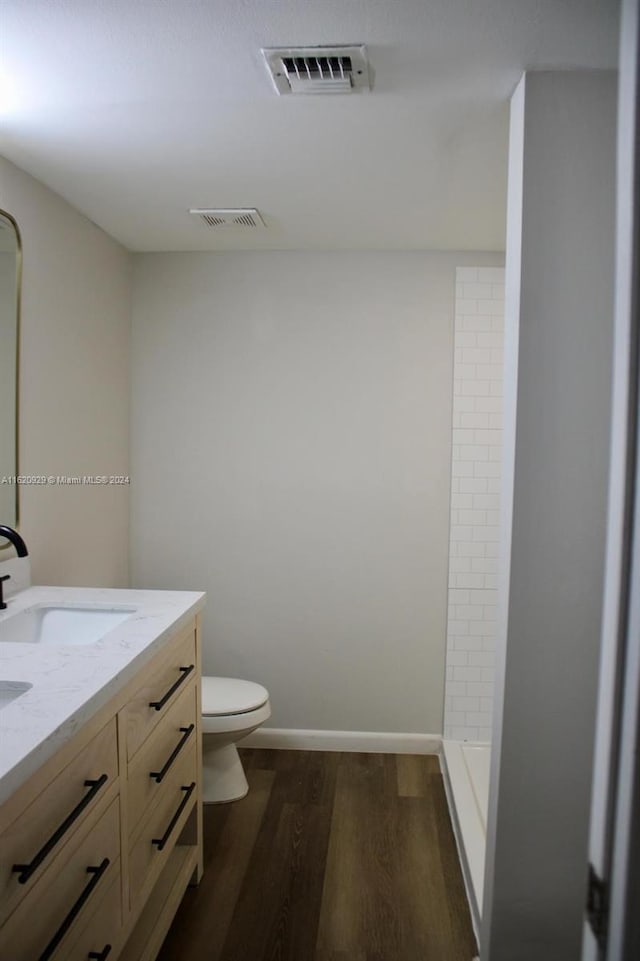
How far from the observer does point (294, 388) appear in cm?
316

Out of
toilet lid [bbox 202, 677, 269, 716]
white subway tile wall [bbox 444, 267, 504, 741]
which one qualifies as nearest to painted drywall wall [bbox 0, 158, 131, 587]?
toilet lid [bbox 202, 677, 269, 716]

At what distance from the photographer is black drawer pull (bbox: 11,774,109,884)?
1.09 meters

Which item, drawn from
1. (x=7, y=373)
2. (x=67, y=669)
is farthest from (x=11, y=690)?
(x=7, y=373)

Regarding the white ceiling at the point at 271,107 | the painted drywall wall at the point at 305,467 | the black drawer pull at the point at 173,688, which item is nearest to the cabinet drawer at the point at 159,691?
the black drawer pull at the point at 173,688

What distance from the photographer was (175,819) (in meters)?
1.95

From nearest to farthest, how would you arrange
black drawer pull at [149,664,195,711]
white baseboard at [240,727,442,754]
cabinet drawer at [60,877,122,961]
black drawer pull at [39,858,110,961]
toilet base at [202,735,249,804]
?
black drawer pull at [39,858,110,961]
cabinet drawer at [60,877,122,961]
black drawer pull at [149,664,195,711]
toilet base at [202,735,249,804]
white baseboard at [240,727,442,754]

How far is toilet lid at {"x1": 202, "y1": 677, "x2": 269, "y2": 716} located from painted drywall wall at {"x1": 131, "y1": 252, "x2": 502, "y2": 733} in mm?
350

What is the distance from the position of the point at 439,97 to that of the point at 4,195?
4.42 ft

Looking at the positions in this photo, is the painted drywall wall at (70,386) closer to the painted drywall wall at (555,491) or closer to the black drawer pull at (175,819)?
the black drawer pull at (175,819)

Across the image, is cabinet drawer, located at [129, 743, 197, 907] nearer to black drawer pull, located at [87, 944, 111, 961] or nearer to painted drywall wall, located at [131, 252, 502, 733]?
black drawer pull, located at [87, 944, 111, 961]

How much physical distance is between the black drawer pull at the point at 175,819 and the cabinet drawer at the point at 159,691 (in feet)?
1.03

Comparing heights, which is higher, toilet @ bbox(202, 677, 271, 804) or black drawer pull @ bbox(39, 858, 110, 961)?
black drawer pull @ bbox(39, 858, 110, 961)

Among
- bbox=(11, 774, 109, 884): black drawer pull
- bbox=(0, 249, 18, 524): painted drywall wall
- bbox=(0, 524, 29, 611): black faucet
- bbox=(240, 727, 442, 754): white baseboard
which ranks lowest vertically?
bbox=(240, 727, 442, 754): white baseboard

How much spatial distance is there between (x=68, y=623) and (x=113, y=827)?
2.28 ft
